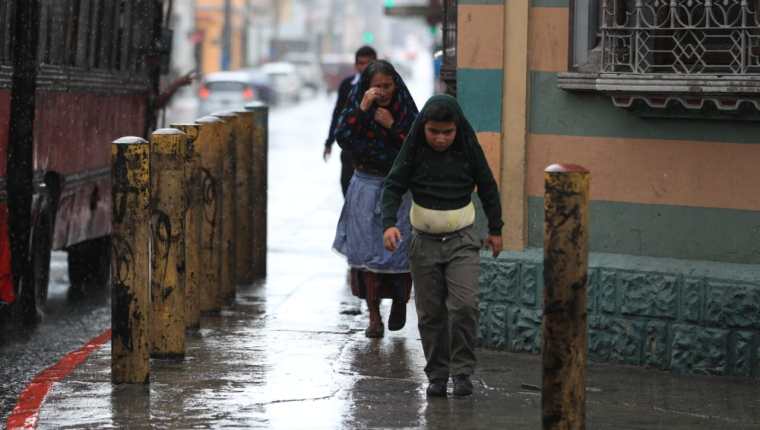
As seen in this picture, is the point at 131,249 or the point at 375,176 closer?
the point at 131,249

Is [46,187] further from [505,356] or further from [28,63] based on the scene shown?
[505,356]

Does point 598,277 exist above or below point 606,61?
below

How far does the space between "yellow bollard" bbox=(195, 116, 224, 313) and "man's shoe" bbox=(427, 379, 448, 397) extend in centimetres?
286

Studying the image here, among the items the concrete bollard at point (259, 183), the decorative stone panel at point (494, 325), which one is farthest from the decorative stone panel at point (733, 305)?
the concrete bollard at point (259, 183)

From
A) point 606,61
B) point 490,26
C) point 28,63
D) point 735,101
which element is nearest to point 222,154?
point 28,63

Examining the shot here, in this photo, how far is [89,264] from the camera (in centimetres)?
1435

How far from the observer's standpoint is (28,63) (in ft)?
37.1

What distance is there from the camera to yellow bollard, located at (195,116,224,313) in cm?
1074

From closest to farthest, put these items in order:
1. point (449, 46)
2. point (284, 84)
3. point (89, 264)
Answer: point (449, 46) → point (89, 264) → point (284, 84)

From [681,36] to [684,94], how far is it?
1.12ft

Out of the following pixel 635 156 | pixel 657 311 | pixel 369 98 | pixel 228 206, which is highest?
pixel 369 98

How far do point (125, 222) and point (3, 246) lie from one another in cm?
310

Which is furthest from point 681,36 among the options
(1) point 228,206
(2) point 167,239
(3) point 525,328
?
(1) point 228,206

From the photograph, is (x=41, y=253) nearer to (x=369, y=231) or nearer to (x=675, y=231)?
(x=369, y=231)
